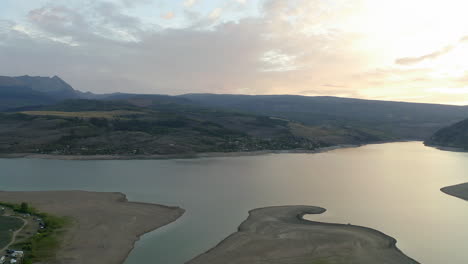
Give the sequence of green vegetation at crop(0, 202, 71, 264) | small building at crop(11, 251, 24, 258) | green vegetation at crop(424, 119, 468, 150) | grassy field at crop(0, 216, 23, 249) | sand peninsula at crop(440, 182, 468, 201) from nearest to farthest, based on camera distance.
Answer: small building at crop(11, 251, 24, 258) → green vegetation at crop(0, 202, 71, 264) → grassy field at crop(0, 216, 23, 249) → sand peninsula at crop(440, 182, 468, 201) → green vegetation at crop(424, 119, 468, 150)

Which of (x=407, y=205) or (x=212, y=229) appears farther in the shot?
(x=407, y=205)

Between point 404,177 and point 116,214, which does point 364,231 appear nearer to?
point 116,214

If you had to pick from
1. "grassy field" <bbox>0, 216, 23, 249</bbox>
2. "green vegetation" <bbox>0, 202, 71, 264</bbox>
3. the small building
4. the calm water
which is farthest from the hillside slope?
the small building

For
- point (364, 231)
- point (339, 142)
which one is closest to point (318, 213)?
point (364, 231)

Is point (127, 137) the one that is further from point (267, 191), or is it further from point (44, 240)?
point (44, 240)

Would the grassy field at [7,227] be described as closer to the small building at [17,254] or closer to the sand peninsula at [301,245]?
the small building at [17,254]

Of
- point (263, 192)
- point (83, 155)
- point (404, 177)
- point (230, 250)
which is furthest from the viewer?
point (83, 155)

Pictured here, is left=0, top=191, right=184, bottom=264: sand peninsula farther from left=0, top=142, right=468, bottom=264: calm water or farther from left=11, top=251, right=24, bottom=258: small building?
left=11, top=251, right=24, bottom=258: small building

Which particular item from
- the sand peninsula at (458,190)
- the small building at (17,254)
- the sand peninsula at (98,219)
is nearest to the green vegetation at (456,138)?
the sand peninsula at (458,190)
